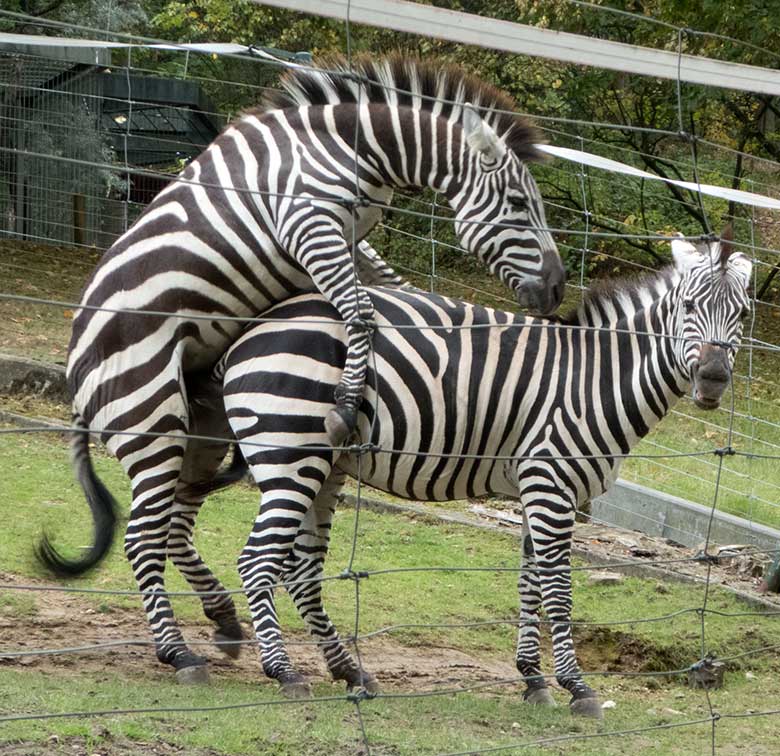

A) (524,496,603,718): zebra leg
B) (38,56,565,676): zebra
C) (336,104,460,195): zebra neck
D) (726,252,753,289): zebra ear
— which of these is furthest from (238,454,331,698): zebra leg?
(726,252,753,289): zebra ear

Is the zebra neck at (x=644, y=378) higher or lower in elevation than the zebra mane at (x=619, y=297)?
lower

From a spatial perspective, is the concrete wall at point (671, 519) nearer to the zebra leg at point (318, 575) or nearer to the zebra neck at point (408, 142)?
the zebra leg at point (318, 575)

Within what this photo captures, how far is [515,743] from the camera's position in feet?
15.6

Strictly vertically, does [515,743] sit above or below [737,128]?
below

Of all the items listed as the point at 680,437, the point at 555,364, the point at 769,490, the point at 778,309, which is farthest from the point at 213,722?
the point at 778,309

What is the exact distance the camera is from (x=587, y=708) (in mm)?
5445

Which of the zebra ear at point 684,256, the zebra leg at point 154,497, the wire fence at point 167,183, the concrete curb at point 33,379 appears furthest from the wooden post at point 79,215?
the zebra ear at point 684,256

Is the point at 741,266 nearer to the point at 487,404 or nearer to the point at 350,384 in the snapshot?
the point at 487,404

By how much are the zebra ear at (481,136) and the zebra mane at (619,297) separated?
0.86m

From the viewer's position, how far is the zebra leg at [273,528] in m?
5.38

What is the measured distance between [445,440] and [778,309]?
10539mm

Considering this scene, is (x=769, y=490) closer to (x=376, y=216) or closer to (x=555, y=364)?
(x=555, y=364)

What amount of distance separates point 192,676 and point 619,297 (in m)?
2.59

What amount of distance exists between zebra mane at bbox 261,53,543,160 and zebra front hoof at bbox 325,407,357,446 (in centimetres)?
143
